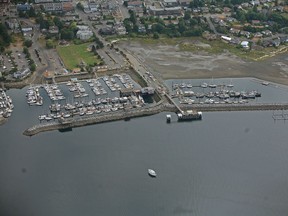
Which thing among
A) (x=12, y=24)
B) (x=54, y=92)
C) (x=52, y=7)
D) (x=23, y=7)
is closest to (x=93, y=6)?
(x=52, y=7)

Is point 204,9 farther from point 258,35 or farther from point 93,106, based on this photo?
point 93,106

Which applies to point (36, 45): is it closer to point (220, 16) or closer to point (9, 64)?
point (9, 64)

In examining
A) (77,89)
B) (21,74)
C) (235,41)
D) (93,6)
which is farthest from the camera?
(93,6)

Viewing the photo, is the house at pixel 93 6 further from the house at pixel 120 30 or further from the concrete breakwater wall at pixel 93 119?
the concrete breakwater wall at pixel 93 119

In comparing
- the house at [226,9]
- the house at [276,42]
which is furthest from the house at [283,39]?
the house at [226,9]

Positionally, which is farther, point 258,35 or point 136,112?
point 258,35

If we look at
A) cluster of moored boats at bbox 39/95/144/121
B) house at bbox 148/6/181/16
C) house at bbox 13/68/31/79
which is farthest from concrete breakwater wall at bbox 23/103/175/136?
house at bbox 148/6/181/16

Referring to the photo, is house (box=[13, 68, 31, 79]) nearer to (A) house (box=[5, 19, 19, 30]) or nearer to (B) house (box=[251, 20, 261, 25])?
(A) house (box=[5, 19, 19, 30])
